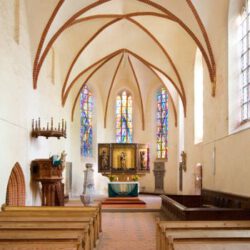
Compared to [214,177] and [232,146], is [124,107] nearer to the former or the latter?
[214,177]

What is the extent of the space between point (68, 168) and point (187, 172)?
24.3ft

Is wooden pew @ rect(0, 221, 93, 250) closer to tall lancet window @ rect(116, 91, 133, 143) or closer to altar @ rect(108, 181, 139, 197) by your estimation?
altar @ rect(108, 181, 139, 197)

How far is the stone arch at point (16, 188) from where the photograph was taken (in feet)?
50.2

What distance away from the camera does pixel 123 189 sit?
79.0 feet

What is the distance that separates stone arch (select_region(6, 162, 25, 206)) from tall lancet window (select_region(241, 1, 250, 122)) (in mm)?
8275

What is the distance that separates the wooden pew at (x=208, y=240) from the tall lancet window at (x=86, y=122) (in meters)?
21.6

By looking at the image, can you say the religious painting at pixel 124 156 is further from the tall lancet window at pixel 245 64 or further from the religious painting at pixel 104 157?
the tall lancet window at pixel 245 64

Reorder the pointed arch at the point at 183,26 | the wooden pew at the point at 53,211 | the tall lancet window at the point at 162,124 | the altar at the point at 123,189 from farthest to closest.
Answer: the tall lancet window at the point at 162,124 → the altar at the point at 123,189 → the pointed arch at the point at 183,26 → the wooden pew at the point at 53,211

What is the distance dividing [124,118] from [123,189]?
7.90 m

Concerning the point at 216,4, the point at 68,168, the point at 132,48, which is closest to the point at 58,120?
the point at 68,168

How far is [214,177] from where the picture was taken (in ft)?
56.9

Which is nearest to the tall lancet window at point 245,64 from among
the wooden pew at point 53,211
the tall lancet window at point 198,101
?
the tall lancet window at point 198,101

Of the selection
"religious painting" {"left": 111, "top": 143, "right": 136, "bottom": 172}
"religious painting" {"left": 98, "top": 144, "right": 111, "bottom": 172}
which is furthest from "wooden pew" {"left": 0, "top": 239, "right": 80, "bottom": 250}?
"religious painting" {"left": 111, "top": 143, "right": 136, "bottom": 172}

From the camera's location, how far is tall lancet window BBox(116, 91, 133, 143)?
30.7m
